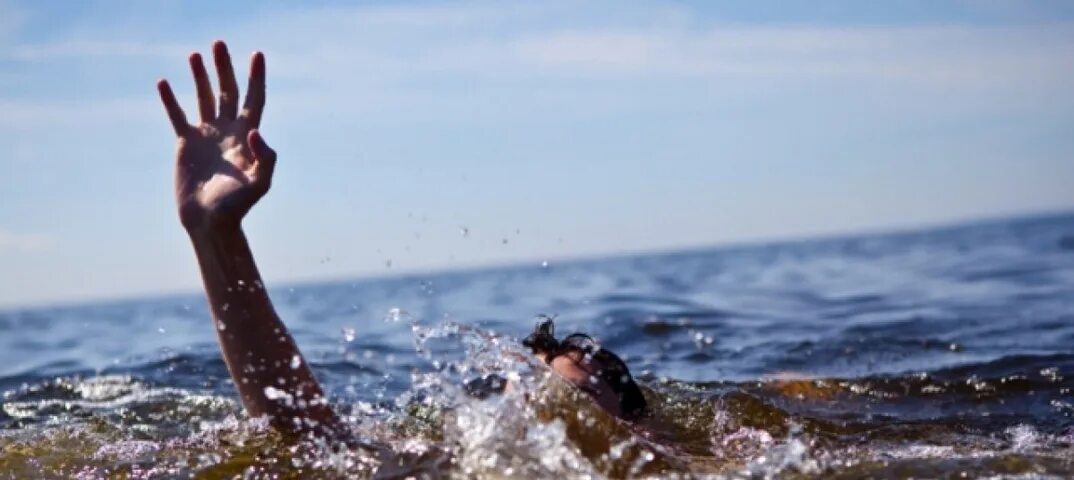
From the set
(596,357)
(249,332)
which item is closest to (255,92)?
(249,332)

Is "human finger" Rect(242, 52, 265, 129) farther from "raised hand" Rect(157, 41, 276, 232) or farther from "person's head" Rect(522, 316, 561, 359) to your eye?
"person's head" Rect(522, 316, 561, 359)

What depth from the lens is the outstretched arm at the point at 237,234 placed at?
434cm

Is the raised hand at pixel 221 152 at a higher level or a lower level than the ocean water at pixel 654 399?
higher

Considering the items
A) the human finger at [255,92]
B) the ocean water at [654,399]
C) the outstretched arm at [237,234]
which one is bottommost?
the ocean water at [654,399]

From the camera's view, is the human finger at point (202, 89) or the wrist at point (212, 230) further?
the human finger at point (202, 89)

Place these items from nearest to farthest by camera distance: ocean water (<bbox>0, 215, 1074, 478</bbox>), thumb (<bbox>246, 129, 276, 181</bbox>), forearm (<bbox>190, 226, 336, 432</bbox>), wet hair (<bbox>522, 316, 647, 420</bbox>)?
thumb (<bbox>246, 129, 276, 181</bbox>) → forearm (<bbox>190, 226, 336, 432</bbox>) → ocean water (<bbox>0, 215, 1074, 478</bbox>) → wet hair (<bbox>522, 316, 647, 420</bbox>)

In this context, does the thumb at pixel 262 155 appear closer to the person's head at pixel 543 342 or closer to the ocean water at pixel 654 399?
the ocean water at pixel 654 399

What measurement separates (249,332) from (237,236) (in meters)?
0.34

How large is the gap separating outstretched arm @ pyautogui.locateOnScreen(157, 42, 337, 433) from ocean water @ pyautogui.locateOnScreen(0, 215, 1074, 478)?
22cm

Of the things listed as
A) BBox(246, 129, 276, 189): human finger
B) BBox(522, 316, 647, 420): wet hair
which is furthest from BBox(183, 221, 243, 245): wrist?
BBox(522, 316, 647, 420): wet hair

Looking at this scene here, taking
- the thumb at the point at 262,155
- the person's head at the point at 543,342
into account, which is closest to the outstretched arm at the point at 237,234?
the thumb at the point at 262,155

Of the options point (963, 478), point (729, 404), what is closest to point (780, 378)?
point (729, 404)

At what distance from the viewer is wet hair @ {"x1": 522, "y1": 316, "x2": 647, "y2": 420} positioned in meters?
5.29

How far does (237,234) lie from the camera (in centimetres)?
441
